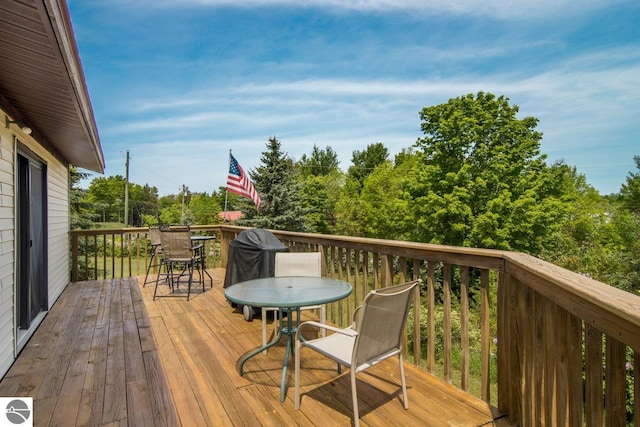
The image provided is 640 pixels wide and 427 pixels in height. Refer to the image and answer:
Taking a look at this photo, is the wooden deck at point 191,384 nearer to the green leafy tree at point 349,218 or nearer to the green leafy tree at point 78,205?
the green leafy tree at point 78,205

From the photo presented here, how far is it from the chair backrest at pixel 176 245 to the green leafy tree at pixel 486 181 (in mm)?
13358

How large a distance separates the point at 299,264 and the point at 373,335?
1511 mm

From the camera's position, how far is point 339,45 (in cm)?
1140

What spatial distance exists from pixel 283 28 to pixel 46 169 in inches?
254

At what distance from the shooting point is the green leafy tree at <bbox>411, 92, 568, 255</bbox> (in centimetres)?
1593

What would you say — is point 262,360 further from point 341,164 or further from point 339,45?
point 341,164

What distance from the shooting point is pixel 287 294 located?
2.57 metres

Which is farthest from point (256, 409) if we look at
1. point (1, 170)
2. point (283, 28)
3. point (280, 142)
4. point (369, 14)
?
point (280, 142)

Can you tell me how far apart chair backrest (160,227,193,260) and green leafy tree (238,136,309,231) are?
1392 cm

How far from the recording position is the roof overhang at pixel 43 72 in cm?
172

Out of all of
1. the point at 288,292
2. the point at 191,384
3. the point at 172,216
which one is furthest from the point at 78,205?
the point at 172,216

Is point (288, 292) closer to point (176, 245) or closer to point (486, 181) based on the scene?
point (176, 245)
